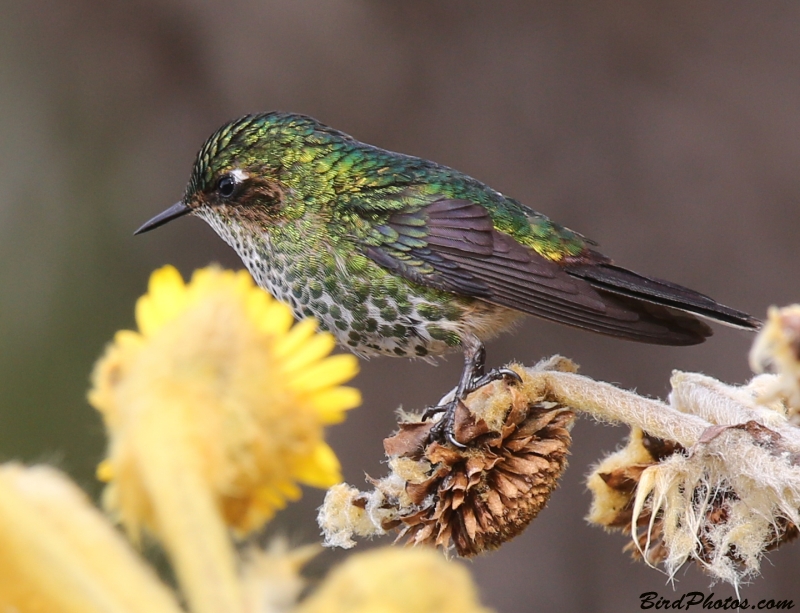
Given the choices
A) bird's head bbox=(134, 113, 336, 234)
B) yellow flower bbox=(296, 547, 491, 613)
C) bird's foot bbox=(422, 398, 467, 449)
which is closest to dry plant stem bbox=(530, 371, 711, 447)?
bird's foot bbox=(422, 398, 467, 449)

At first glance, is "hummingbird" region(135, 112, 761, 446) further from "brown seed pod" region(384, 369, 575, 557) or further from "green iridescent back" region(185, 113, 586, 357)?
"brown seed pod" region(384, 369, 575, 557)

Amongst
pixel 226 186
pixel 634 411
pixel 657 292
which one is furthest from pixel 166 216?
pixel 634 411

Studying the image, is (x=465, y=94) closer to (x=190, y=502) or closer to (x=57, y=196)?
(x=57, y=196)

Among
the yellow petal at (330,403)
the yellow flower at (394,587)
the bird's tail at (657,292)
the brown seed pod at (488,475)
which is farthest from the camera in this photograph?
the bird's tail at (657,292)

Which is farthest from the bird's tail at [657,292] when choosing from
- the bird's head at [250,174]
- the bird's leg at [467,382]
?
the bird's head at [250,174]

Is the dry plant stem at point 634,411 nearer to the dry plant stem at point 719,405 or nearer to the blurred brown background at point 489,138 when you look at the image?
the dry plant stem at point 719,405

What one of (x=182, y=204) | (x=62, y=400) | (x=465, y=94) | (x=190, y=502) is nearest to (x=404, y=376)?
(x=465, y=94)

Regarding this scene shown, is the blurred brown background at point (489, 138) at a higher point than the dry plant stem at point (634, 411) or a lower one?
higher
